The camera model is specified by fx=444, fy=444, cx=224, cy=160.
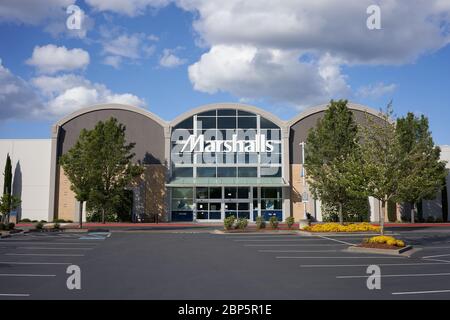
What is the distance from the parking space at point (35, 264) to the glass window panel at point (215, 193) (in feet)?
62.8

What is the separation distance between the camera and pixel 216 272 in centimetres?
1320

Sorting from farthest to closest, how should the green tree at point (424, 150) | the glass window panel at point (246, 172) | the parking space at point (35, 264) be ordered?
the glass window panel at point (246, 172) < the green tree at point (424, 150) < the parking space at point (35, 264)

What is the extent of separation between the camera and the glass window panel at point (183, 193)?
42.1 m

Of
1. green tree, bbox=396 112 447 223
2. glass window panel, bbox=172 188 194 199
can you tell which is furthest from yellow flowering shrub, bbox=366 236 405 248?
glass window panel, bbox=172 188 194 199

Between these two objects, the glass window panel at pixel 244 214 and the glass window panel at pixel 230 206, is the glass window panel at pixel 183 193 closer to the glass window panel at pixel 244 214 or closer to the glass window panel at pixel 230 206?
the glass window panel at pixel 230 206

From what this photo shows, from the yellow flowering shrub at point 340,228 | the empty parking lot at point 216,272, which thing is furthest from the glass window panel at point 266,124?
the empty parking lot at point 216,272

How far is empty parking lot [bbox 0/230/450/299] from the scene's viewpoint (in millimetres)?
10203

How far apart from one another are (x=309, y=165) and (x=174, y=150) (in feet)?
47.0

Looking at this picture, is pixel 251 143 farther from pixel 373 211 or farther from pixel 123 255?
pixel 123 255

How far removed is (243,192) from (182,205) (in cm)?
592

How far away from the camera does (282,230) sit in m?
30.6

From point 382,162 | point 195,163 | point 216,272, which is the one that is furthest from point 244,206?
point 216,272
